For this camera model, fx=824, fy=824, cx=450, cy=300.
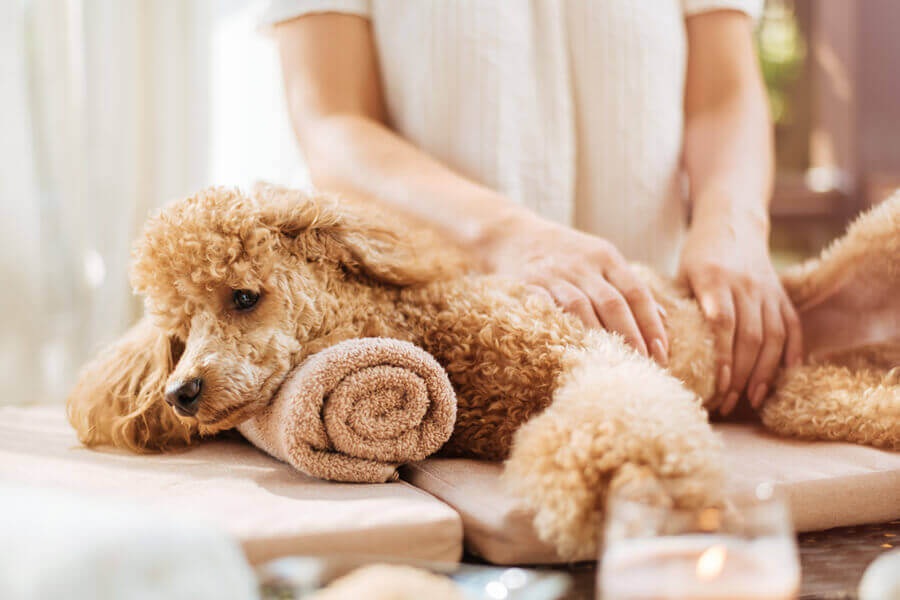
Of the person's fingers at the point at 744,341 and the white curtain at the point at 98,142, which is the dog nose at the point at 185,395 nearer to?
the person's fingers at the point at 744,341

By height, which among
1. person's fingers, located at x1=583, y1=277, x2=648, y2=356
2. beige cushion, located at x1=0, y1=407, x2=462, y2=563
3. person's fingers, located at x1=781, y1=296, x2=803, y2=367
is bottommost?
beige cushion, located at x1=0, y1=407, x2=462, y2=563

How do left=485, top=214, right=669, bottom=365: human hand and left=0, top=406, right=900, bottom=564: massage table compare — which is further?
left=485, top=214, right=669, bottom=365: human hand

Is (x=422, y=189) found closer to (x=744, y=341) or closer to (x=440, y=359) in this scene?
(x=440, y=359)

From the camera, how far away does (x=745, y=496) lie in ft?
1.79

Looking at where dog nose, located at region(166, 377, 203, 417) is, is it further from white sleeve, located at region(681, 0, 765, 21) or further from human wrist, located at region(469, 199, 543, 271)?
white sleeve, located at region(681, 0, 765, 21)

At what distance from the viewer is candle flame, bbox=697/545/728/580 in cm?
50

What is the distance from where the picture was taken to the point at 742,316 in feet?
3.73

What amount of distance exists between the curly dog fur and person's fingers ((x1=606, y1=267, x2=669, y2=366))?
0.05 m

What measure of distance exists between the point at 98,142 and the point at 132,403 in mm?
1109

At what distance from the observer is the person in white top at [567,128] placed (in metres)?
1.18

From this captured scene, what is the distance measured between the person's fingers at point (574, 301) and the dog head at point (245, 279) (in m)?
0.15

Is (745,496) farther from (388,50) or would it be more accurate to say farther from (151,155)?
(151,155)

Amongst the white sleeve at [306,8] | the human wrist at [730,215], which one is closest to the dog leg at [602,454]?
the human wrist at [730,215]

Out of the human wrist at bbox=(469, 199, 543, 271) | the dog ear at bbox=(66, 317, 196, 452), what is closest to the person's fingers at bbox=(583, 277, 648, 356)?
the human wrist at bbox=(469, 199, 543, 271)
